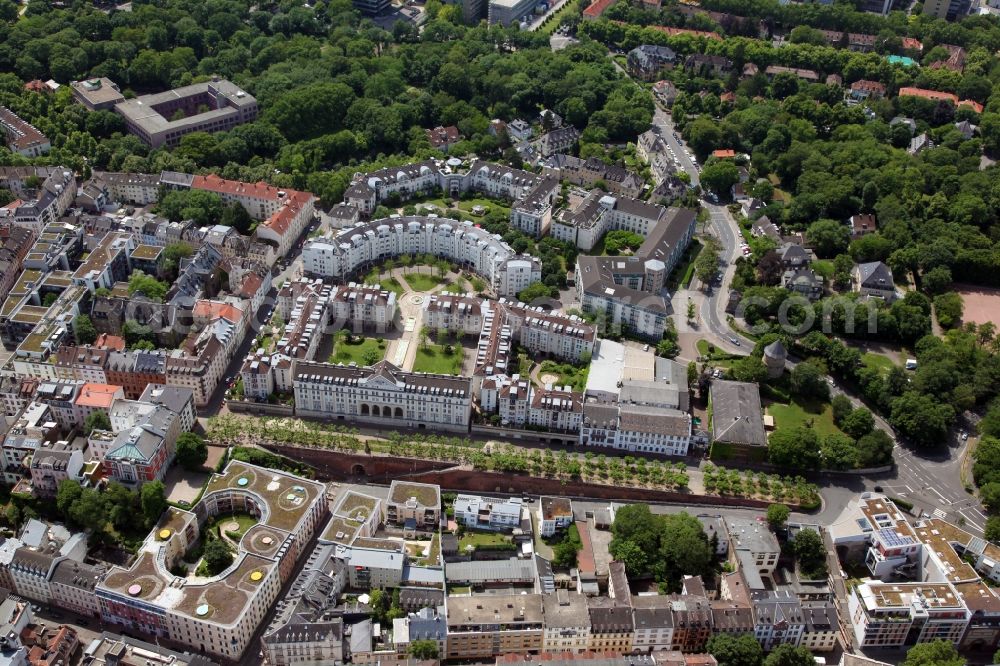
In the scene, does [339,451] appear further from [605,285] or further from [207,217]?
[207,217]

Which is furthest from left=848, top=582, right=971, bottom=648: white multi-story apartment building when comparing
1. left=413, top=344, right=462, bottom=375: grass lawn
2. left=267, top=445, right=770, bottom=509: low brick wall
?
left=413, top=344, right=462, bottom=375: grass lawn

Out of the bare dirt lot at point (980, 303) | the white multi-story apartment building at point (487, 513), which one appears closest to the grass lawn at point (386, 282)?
the white multi-story apartment building at point (487, 513)

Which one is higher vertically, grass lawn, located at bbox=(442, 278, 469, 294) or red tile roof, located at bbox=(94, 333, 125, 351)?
grass lawn, located at bbox=(442, 278, 469, 294)

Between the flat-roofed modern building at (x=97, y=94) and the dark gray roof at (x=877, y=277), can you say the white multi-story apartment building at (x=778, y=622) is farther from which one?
the flat-roofed modern building at (x=97, y=94)

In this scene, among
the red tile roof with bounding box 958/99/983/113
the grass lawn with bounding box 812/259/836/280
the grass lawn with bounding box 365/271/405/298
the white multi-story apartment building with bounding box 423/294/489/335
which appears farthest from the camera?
the red tile roof with bounding box 958/99/983/113

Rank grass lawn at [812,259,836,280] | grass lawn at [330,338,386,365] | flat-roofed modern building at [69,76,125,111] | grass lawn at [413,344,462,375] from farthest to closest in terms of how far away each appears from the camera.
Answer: flat-roofed modern building at [69,76,125,111] < grass lawn at [812,259,836,280] < grass lawn at [330,338,386,365] < grass lawn at [413,344,462,375]

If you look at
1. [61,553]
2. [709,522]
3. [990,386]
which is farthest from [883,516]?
[61,553]

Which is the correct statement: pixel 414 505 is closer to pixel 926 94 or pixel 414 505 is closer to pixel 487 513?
pixel 487 513

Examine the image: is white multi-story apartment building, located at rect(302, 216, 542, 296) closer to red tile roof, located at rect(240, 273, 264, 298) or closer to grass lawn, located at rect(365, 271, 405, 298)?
grass lawn, located at rect(365, 271, 405, 298)
